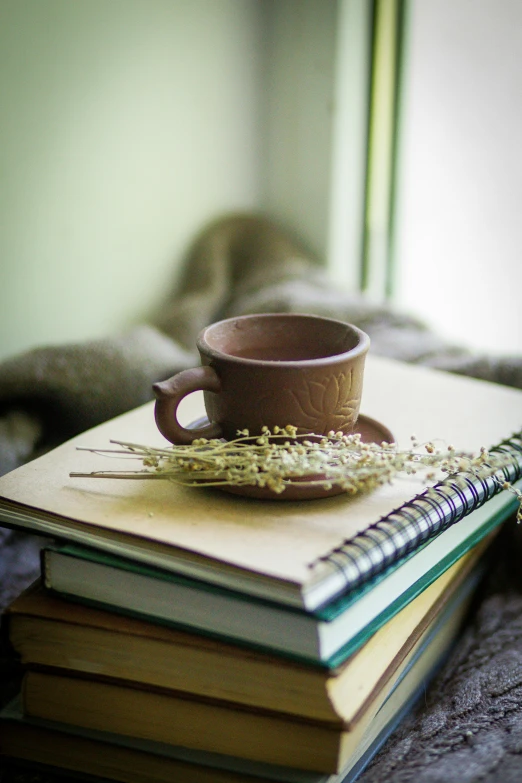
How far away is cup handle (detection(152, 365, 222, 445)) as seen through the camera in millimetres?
473

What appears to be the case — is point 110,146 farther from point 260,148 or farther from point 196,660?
point 196,660

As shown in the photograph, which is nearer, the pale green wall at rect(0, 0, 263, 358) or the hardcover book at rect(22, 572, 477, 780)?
the hardcover book at rect(22, 572, 477, 780)

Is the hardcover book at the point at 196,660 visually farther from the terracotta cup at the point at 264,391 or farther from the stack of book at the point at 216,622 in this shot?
the terracotta cup at the point at 264,391

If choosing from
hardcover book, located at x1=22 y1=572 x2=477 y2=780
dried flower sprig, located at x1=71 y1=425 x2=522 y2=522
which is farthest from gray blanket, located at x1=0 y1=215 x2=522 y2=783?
dried flower sprig, located at x1=71 y1=425 x2=522 y2=522

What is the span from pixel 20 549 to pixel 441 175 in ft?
2.66

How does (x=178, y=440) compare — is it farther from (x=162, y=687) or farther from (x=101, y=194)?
(x=101, y=194)

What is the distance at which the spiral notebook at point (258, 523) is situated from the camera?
415 mm

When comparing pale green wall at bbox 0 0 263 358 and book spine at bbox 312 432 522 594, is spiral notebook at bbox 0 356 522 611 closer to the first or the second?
book spine at bbox 312 432 522 594

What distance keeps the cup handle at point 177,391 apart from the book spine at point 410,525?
14cm

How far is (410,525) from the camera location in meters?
0.46

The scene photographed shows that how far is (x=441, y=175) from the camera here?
3.62 ft

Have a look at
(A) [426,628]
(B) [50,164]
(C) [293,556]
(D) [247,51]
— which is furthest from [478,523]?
(D) [247,51]

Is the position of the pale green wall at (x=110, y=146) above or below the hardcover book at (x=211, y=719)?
above

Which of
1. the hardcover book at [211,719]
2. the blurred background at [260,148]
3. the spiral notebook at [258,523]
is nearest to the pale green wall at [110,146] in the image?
the blurred background at [260,148]
